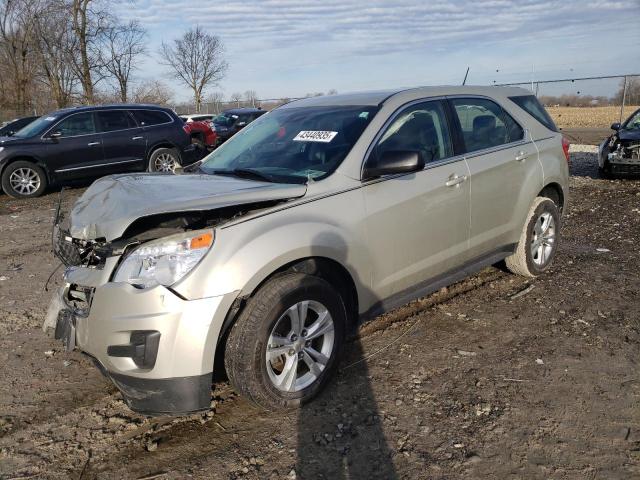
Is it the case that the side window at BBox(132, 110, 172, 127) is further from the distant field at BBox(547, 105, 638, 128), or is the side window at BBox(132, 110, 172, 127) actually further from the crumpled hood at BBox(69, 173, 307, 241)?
the distant field at BBox(547, 105, 638, 128)

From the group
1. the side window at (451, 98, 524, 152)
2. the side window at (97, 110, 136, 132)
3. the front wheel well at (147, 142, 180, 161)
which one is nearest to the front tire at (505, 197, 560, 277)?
the side window at (451, 98, 524, 152)

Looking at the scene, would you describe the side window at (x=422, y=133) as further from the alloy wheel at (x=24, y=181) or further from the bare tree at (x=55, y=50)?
the bare tree at (x=55, y=50)

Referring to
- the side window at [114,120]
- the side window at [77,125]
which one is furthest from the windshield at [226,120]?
the side window at [77,125]

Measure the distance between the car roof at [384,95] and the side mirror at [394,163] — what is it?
63 cm

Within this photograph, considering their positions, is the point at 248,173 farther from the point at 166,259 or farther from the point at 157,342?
the point at 157,342

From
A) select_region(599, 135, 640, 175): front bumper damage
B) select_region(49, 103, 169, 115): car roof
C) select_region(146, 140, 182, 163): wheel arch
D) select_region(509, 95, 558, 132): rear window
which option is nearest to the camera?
select_region(509, 95, 558, 132): rear window

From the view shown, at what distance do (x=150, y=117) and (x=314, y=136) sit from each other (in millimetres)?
9435

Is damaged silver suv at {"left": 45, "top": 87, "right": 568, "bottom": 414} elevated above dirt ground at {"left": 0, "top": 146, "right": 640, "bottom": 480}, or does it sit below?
above

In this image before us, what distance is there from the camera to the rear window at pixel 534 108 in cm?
502

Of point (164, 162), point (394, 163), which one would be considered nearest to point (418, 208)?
point (394, 163)

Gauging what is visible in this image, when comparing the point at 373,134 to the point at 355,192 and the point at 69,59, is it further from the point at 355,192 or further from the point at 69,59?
the point at 69,59

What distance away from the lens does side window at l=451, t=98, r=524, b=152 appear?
4.29 m

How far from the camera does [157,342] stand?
2.62 meters

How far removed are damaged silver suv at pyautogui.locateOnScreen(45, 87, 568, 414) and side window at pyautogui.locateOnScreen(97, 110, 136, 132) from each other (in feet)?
26.7
